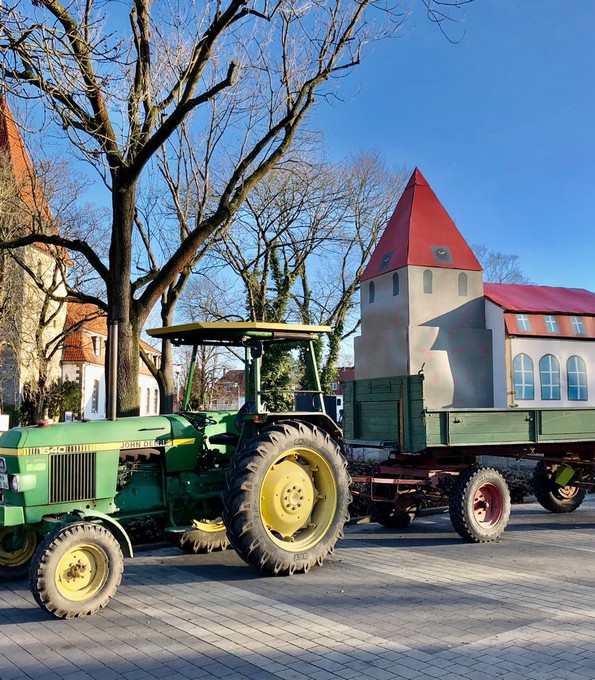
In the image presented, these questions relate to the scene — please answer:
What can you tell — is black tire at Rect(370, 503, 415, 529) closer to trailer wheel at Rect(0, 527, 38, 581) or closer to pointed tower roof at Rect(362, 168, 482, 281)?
trailer wheel at Rect(0, 527, 38, 581)

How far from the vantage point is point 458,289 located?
51.4 feet

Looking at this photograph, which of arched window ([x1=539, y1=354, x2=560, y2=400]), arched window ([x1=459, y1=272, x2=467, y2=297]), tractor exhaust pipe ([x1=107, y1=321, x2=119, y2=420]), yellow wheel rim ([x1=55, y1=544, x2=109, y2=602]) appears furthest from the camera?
arched window ([x1=539, y1=354, x2=560, y2=400])

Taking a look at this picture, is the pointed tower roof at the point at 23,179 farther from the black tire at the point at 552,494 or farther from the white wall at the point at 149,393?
the white wall at the point at 149,393

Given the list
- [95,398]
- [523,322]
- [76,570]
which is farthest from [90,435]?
[95,398]

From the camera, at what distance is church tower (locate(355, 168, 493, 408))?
47.5 feet

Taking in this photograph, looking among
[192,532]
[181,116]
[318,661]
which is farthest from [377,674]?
[181,116]

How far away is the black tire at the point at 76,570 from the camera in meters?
5.00

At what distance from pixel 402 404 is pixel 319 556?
2311 mm

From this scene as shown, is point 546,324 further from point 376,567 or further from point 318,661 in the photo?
point 318,661

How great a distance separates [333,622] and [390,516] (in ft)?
13.5

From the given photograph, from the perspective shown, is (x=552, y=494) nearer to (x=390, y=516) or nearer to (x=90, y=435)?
(x=390, y=516)

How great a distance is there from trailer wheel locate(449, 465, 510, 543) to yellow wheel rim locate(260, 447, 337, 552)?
183cm

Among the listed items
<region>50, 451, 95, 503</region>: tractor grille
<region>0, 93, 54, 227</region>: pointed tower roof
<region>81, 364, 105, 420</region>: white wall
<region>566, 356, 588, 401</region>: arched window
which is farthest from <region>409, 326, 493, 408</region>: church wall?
<region>81, 364, 105, 420</region>: white wall

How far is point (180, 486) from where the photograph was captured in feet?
22.1
